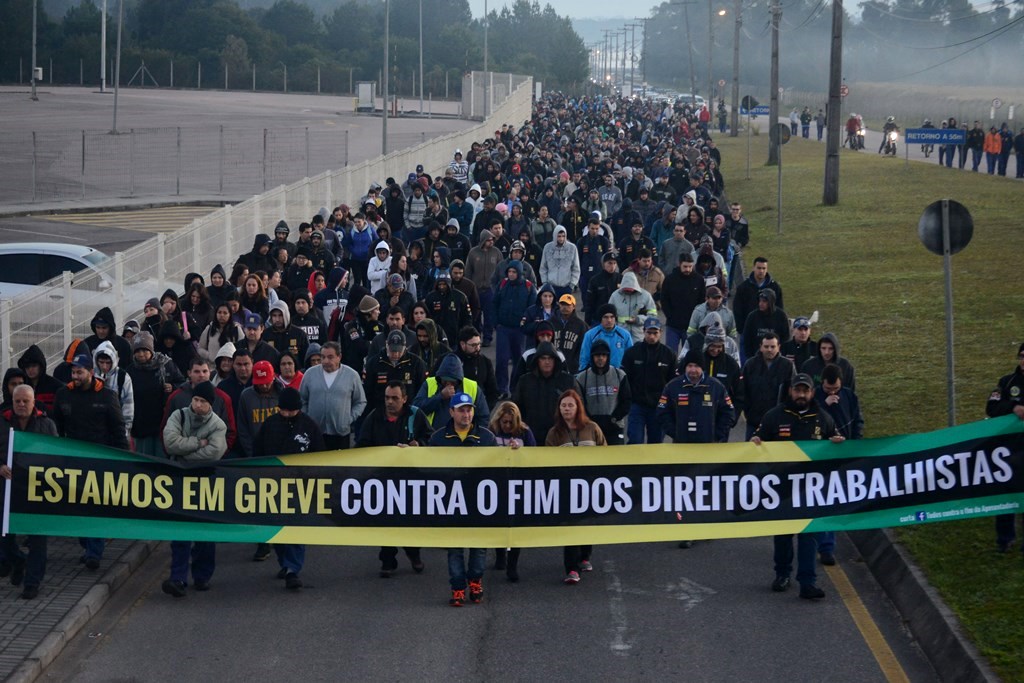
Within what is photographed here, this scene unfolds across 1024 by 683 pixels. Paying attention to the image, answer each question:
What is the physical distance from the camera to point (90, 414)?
10.7 m

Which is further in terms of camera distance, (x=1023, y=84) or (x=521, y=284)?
(x=1023, y=84)

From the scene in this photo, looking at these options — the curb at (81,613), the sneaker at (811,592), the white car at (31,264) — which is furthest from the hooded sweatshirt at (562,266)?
the sneaker at (811,592)

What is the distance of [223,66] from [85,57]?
14.5 meters

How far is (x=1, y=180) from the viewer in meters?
43.6

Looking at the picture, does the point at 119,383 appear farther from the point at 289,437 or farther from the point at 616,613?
the point at 616,613

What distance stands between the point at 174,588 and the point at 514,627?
2.46 metres

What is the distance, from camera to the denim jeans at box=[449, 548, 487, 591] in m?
10.0

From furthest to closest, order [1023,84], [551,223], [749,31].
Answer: [749,31] < [1023,84] < [551,223]

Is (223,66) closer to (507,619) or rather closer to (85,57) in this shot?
(85,57)

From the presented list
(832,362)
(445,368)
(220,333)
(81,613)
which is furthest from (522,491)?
(220,333)

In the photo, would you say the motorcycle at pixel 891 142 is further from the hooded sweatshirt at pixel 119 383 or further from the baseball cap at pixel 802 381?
the hooded sweatshirt at pixel 119 383

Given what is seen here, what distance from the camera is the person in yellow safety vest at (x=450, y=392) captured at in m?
11.2

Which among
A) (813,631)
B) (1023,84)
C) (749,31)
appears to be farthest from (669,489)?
(749,31)

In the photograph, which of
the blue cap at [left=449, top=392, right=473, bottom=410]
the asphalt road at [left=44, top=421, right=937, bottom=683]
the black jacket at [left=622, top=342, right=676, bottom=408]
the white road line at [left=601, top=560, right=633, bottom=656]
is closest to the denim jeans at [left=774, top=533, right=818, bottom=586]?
the asphalt road at [left=44, top=421, right=937, bottom=683]
